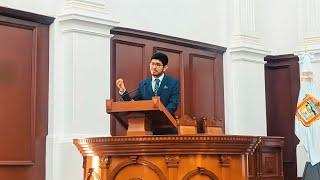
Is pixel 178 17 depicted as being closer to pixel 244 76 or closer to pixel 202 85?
pixel 202 85

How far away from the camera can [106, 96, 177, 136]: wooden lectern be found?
158 inches

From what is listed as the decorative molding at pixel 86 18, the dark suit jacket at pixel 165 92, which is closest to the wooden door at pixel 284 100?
the decorative molding at pixel 86 18

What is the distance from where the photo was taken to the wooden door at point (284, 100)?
31.6ft

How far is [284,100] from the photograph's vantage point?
9.83 m

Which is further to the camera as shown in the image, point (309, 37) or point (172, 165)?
point (309, 37)

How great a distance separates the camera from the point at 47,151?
21.5 ft

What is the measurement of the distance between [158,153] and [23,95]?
10.1 ft

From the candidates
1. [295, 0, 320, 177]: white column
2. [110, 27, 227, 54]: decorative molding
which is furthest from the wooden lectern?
[295, 0, 320, 177]: white column

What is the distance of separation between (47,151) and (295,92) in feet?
15.8

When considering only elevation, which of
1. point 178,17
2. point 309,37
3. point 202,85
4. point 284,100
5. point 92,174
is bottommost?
point 92,174

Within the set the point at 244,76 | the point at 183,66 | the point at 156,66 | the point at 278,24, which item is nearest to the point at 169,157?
the point at 156,66

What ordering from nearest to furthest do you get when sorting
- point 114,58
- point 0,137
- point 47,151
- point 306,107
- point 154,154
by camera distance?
1. point 154,154
2. point 0,137
3. point 47,151
4. point 114,58
5. point 306,107

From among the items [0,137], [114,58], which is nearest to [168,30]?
[114,58]

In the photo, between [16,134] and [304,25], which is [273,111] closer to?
[304,25]
